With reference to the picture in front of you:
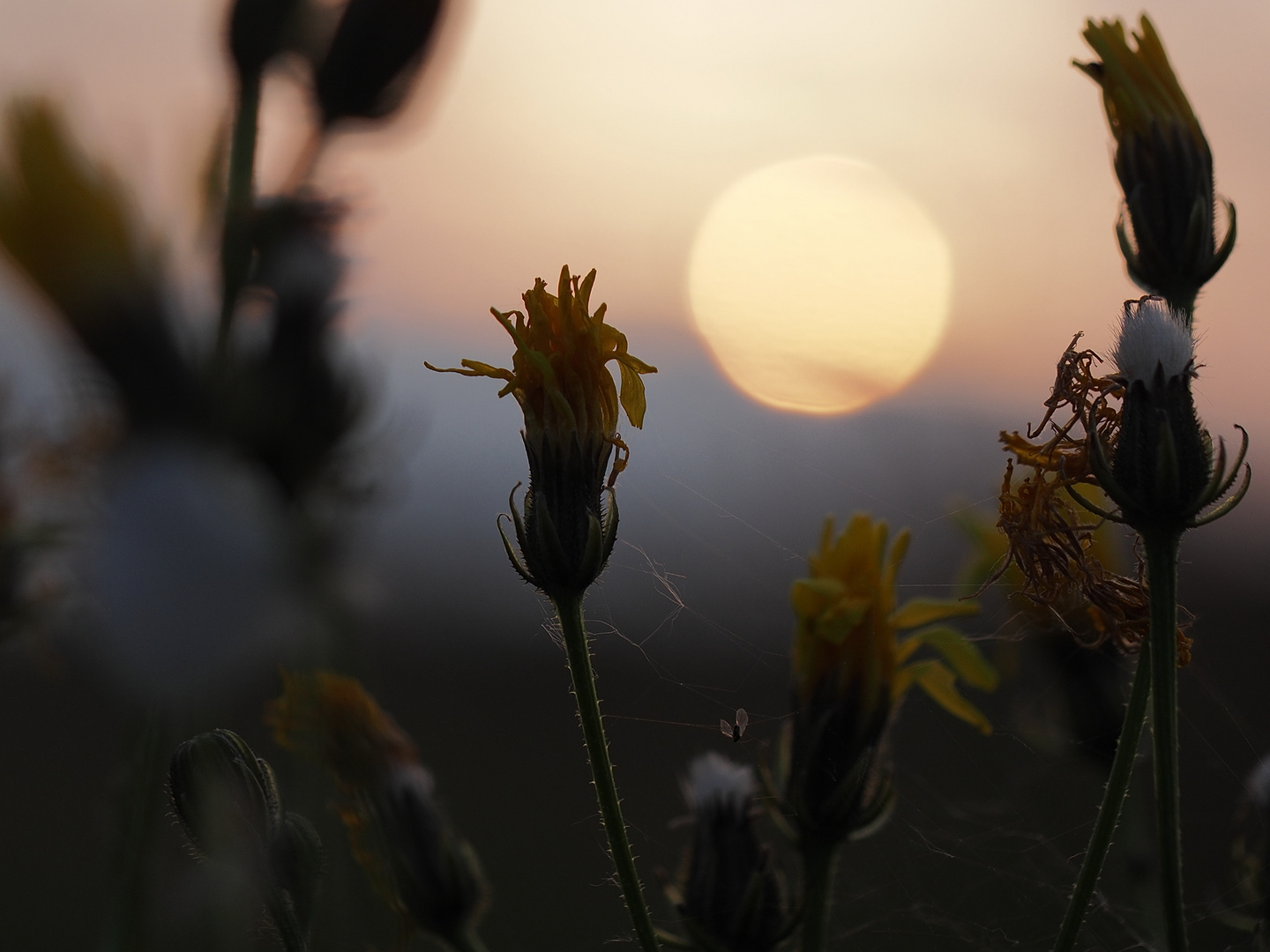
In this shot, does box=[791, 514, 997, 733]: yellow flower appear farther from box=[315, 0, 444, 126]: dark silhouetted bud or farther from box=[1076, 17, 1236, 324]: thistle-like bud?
box=[315, 0, 444, 126]: dark silhouetted bud

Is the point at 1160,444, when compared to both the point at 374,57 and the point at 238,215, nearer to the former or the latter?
the point at 238,215

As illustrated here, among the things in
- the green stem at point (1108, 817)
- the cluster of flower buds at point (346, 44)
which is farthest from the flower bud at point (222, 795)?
the cluster of flower buds at point (346, 44)

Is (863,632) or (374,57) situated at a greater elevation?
(374,57)

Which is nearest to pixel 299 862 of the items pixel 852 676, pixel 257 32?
pixel 852 676

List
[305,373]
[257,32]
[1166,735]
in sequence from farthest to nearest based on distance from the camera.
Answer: [305,373], [257,32], [1166,735]

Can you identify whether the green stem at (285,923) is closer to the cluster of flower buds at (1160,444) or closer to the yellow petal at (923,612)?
the yellow petal at (923,612)

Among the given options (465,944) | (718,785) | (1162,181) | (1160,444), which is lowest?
(465,944)

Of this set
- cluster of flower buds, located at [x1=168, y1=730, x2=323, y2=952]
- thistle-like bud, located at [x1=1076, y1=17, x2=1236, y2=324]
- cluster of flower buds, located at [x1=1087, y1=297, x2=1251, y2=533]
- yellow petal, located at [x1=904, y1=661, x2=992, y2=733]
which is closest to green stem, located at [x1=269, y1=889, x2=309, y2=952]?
cluster of flower buds, located at [x1=168, y1=730, x2=323, y2=952]

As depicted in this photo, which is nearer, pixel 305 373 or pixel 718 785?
pixel 718 785
